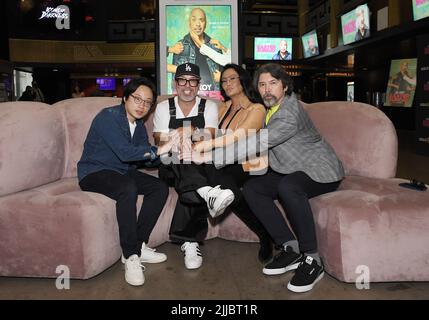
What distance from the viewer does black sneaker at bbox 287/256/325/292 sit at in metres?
2.18

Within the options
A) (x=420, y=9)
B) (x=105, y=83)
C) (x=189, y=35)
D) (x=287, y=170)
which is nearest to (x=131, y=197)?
(x=287, y=170)

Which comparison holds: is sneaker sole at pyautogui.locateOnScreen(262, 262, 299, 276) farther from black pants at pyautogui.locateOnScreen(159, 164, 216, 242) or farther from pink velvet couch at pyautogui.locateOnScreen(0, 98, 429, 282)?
black pants at pyautogui.locateOnScreen(159, 164, 216, 242)

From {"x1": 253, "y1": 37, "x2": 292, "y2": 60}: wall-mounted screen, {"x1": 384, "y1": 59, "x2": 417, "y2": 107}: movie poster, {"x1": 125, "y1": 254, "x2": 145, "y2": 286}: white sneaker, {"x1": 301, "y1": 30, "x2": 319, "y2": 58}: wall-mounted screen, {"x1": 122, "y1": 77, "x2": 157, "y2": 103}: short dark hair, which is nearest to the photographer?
{"x1": 125, "y1": 254, "x2": 145, "y2": 286}: white sneaker

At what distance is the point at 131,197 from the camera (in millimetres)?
2393

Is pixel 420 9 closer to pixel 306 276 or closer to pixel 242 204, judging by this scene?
pixel 242 204

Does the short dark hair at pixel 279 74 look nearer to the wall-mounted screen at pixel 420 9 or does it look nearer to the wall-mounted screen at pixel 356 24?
the wall-mounted screen at pixel 420 9

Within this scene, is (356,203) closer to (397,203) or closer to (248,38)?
(397,203)

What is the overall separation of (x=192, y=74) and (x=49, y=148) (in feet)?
3.80

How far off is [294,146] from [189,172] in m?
0.68

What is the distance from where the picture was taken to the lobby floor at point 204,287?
2.14m

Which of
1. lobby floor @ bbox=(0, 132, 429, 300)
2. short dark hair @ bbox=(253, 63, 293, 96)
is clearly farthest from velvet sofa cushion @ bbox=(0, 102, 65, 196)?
short dark hair @ bbox=(253, 63, 293, 96)

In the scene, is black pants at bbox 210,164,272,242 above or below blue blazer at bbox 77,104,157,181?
below

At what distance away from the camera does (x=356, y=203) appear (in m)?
2.30

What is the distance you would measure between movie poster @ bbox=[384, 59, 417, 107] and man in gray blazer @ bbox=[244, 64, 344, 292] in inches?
434
